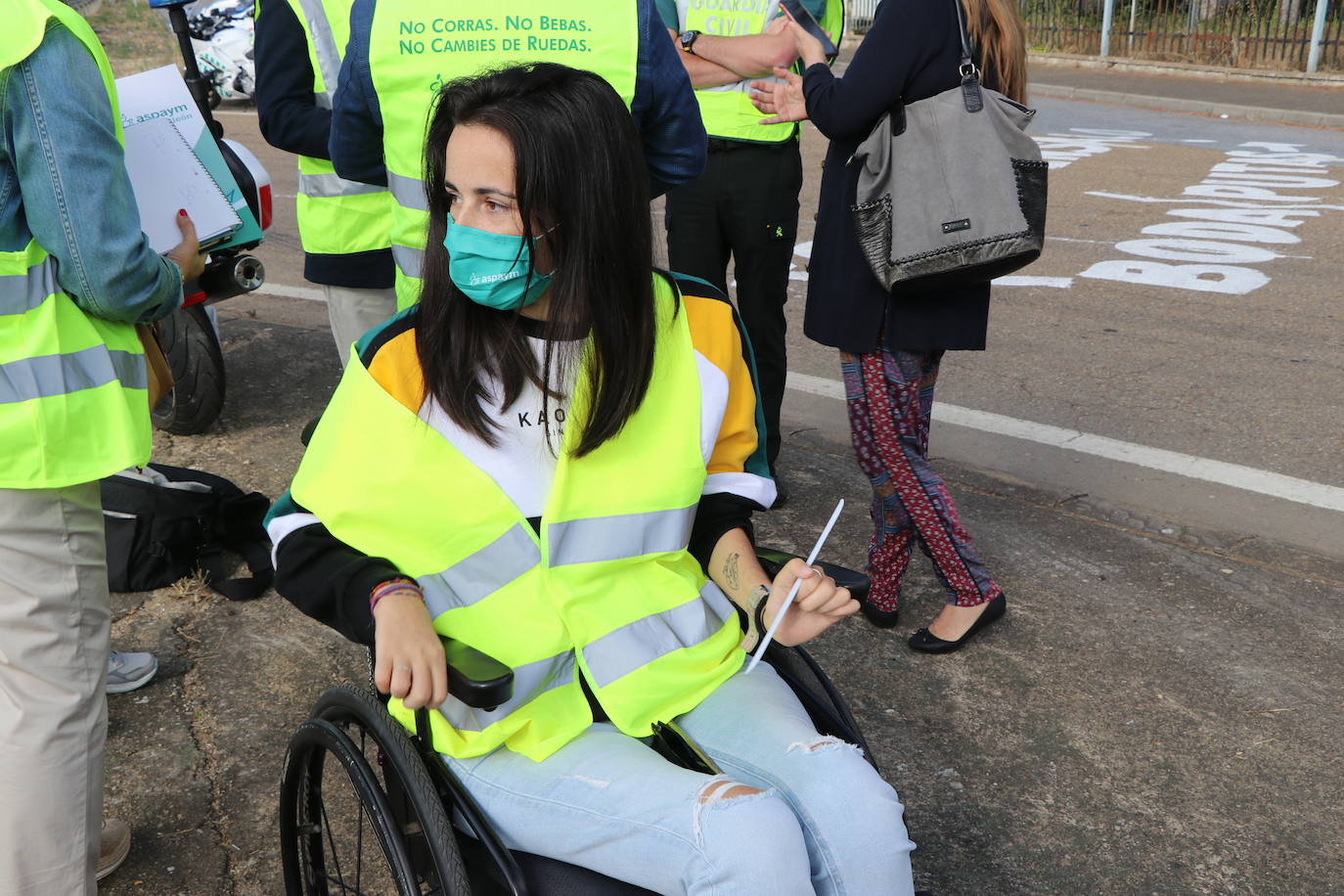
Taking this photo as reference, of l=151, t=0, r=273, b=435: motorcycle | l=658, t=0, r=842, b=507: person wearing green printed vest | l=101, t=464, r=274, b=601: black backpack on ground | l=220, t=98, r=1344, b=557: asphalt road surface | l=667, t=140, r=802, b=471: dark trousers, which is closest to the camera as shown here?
l=101, t=464, r=274, b=601: black backpack on ground

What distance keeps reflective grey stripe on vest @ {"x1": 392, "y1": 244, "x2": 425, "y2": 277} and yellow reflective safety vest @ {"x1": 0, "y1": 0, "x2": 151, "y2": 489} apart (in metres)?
0.83

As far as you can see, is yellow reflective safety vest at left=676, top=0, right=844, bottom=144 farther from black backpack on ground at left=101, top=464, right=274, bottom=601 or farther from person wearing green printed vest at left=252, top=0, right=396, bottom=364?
black backpack on ground at left=101, top=464, right=274, bottom=601

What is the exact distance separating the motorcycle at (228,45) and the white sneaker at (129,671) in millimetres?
13429

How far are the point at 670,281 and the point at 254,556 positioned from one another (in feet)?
7.42

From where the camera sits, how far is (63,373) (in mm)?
2348

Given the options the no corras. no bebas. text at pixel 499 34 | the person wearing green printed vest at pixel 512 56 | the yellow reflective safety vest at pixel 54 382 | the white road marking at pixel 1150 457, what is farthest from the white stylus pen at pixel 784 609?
the white road marking at pixel 1150 457

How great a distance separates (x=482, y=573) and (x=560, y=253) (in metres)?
0.51

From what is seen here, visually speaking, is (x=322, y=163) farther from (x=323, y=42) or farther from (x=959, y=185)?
(x=959, y=185)

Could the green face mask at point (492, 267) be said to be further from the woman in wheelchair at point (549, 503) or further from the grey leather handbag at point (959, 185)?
the grey leather handbag at point (959, 185)

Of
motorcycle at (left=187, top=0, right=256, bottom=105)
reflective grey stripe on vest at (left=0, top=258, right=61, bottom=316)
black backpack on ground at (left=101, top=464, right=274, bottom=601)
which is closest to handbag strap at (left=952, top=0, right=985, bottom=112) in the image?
reflective grey stripe on vest at (left=0, top=258, right=61, bottom=316)

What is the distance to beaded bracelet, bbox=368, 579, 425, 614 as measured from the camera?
189 centimetres

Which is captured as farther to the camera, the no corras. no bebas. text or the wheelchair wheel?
the no corras. no bebas. text

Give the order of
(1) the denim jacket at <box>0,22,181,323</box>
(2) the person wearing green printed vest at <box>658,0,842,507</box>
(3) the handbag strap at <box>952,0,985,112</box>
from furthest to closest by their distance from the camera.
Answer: (2) the person wearing green printed vest at <box>658,0,842,507</box> → (3) the handbag strap at <box>952,0,985,112</box> → (1) the denim jacket at <box>0,22,181,323</box>

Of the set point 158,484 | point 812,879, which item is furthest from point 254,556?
point 812,879
